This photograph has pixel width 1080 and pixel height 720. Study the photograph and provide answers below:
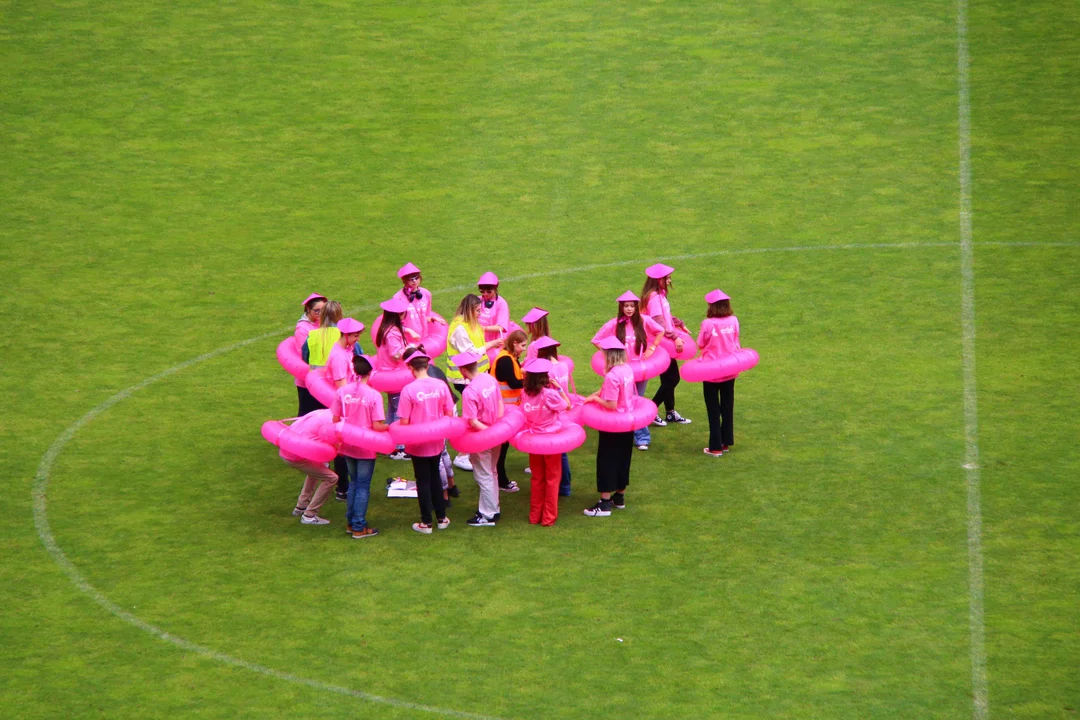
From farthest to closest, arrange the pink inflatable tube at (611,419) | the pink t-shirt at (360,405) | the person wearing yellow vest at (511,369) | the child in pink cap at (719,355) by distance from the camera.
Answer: the child in pink cap at (719,355) → the person wearing yellow vest at (511,369) → the pink inflatable tube at (611,419) → the pink t-shirt at (360,405)

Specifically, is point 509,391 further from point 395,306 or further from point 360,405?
point 395,306

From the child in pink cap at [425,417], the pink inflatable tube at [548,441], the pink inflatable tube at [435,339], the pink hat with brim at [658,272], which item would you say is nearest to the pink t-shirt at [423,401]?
the child in pink cap at [425,417]

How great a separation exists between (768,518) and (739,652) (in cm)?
259

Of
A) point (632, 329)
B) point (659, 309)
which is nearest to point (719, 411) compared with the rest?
A: point (659, 309)

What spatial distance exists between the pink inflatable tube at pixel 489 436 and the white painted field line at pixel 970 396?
15.2 ft

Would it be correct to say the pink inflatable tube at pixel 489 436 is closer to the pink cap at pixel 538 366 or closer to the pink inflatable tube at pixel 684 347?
the pink cap at pixel 538 366

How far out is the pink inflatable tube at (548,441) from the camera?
43.2ft

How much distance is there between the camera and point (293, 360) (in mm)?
14609

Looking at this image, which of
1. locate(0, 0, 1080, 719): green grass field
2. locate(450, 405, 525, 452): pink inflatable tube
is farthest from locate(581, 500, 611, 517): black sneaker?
locate(450, 405, 525, 452): pink inflatable tube

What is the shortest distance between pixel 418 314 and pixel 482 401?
232 centimetres

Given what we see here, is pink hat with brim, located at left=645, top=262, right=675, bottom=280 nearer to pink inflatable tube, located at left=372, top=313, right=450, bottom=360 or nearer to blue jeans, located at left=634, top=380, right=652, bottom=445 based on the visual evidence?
blue jeans, located at left=634, top=380, right=652, bottom=445

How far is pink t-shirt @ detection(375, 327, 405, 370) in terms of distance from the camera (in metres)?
14.4

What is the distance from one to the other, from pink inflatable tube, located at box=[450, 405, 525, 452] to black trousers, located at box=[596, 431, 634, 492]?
1007mm

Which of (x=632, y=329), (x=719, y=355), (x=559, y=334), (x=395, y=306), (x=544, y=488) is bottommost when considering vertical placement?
(x=544, y=488)
